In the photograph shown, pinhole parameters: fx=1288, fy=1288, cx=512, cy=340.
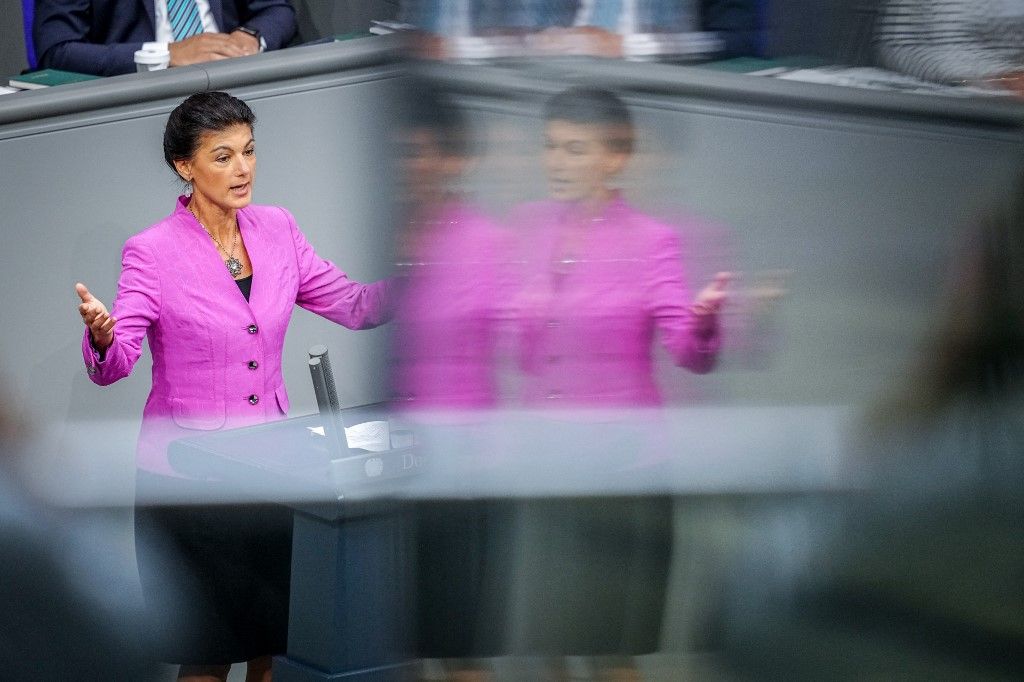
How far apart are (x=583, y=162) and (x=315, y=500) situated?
44 cm

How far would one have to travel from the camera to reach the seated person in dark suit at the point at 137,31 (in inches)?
83.7

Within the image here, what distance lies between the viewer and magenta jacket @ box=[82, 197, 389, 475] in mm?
1735

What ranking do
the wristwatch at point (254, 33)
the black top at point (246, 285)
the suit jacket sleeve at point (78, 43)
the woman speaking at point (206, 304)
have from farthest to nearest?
the suit jacket sleeve at point (78, 43), the wristwatch at point (254, 33), the black top at point (246, 285), the woman speaking at point (206, 304)

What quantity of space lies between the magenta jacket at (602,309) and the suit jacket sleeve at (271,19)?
3.27 feet

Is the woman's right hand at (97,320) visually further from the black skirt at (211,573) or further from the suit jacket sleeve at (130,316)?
the black skirt at (211,573)

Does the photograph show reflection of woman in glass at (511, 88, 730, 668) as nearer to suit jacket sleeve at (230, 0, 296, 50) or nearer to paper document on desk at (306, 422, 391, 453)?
paper document on desk at (306, 422, 391, 453)

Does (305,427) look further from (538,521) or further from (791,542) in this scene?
(791,542)

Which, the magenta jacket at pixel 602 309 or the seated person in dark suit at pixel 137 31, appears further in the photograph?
the seated person in dark suit at pixel 137 31

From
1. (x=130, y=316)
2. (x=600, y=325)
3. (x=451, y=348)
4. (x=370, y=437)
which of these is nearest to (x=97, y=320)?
(x=130, y=316)

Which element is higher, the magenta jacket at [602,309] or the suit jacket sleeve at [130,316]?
the magenta jacket at [602,309]

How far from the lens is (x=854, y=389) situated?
3.59ft

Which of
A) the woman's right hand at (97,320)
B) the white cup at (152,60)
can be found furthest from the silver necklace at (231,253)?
the white cup at (152,60)

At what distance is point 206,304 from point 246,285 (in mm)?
69

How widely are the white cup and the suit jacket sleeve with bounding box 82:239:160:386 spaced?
519 millimetres
